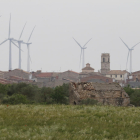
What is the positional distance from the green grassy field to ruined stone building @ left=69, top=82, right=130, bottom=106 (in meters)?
23.6

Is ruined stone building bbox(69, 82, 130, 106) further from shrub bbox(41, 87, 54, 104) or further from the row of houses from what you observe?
the row of houses

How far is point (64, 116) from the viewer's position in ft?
48.1

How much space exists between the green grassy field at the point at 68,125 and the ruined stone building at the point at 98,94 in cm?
2363

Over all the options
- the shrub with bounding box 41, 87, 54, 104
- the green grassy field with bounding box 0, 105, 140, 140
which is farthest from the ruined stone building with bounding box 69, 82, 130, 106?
the green grassy field with bounding box 0, 105, 140, 140

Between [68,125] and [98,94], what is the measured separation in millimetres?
27995

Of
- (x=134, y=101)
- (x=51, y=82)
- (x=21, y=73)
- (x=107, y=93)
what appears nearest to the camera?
(x=107, y=93)

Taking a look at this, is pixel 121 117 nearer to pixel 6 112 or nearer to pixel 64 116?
pixel 64 116

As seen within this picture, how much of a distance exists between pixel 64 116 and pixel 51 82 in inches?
5952

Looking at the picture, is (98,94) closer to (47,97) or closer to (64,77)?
(47,97)

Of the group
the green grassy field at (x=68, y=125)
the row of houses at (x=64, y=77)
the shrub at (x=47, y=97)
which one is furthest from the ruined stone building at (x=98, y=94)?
the row of houses at (x=64, y=77)

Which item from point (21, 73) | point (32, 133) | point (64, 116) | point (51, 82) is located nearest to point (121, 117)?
point (64, 116)

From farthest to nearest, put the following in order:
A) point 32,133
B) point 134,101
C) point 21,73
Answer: point 21,73 → point 134,101 → point 32,133

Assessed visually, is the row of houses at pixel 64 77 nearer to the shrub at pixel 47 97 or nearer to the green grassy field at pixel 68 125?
the shrub at pixel 47 97

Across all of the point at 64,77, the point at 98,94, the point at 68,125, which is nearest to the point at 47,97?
the point at 98,94
